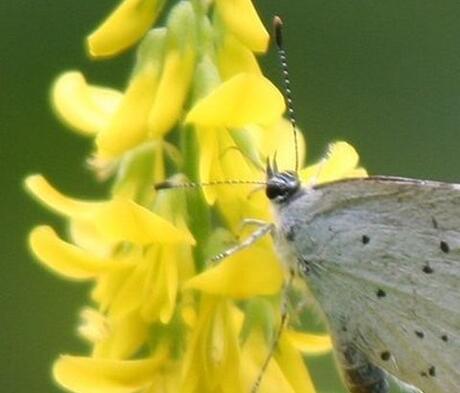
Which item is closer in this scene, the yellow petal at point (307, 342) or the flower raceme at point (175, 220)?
the flower raceme at point (175, 220)

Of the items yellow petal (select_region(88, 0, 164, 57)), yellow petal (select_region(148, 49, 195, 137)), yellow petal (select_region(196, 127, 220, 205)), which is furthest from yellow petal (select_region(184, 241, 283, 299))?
yellow petal (select_region(88, 0, 164, 57))

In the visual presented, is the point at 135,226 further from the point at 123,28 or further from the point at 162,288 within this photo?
the point at 123,28

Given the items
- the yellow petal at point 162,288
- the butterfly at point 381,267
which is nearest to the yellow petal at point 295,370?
the butterfly at point 381,267

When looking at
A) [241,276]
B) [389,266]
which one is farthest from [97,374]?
[389,266]

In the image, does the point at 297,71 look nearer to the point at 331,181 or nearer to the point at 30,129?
the point at 30,129

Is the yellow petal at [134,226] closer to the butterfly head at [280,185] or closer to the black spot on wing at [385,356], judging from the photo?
the butterfly head at [280,185]

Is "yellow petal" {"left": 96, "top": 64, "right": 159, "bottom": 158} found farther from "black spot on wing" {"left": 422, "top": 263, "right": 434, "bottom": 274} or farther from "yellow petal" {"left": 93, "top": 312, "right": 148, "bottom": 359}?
"black spot on wing" {"left": 422, "top": 263, "right": 434, "bottom": 274}
